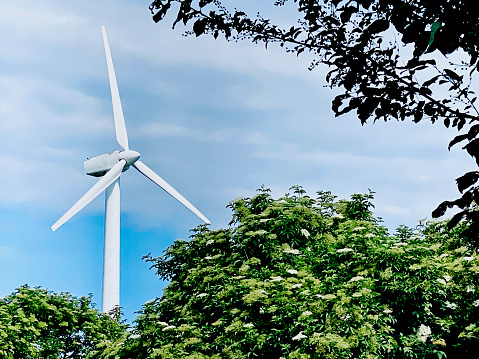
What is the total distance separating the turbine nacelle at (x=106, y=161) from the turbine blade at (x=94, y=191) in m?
0.20

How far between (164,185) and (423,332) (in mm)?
9302

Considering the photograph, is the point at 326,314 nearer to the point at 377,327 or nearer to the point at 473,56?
the point at 377,327

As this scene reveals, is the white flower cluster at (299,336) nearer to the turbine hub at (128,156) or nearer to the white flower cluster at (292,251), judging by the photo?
the white flower cluster at (292,251)

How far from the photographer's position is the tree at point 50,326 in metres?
11.7

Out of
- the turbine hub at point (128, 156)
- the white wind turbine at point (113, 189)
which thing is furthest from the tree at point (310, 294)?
the turbine hub at point (128, 156)

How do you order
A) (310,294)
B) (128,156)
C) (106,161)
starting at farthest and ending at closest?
(106,161) < (128,156) < (310,294)

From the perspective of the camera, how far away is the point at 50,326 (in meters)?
13.0

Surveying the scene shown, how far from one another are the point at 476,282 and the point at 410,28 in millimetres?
6654

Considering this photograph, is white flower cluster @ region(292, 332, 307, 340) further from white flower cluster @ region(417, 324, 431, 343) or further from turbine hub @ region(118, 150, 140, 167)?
turbine hub @ region(118, 150, 140, 167)

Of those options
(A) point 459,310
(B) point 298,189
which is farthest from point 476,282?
(B) point 298,189

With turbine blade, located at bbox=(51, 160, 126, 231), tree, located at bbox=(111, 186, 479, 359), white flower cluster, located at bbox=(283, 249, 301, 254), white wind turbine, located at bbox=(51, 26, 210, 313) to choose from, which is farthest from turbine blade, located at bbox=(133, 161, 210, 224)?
white flower cluster, located at bbox=(283, 249, 301, 254)

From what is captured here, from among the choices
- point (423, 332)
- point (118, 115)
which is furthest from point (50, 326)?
point (423, 332)

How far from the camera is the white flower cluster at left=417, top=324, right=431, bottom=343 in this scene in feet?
27.1

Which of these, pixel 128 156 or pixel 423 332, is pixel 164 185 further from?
pixel 423 332
